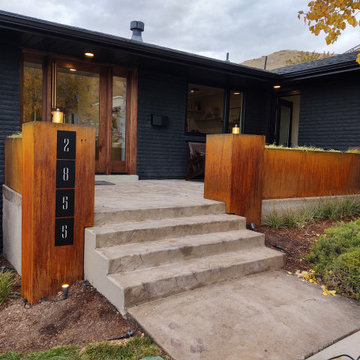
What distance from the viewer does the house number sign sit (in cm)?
268

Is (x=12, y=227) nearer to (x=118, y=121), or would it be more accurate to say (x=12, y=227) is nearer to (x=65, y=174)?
(x=65, y=174)

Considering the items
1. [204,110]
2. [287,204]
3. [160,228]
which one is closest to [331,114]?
[204,110]

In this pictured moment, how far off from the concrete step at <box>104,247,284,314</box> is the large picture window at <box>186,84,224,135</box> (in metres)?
4.54

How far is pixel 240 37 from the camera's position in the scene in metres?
38.8

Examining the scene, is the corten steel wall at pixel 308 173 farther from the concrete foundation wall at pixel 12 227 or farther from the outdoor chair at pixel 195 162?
the concrete foundation wall at pixel 12 227

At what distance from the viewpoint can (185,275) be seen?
251cm

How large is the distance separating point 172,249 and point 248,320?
0.89 m

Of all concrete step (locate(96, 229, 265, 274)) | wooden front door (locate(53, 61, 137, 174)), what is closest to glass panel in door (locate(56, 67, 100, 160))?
wooden front door (locate(53, 61, 137, 174))

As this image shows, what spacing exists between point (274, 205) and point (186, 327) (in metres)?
2.71

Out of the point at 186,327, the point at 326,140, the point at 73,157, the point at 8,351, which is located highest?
the point at 326,140

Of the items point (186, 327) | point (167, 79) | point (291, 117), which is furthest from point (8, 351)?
point (291, 117)

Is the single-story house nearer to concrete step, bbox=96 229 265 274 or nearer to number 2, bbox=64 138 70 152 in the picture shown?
number 2, bbox=64 138 70 152

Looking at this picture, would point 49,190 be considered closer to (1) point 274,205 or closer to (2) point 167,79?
(1) point 274,205

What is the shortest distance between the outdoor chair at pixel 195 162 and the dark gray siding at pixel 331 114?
2731 mm
